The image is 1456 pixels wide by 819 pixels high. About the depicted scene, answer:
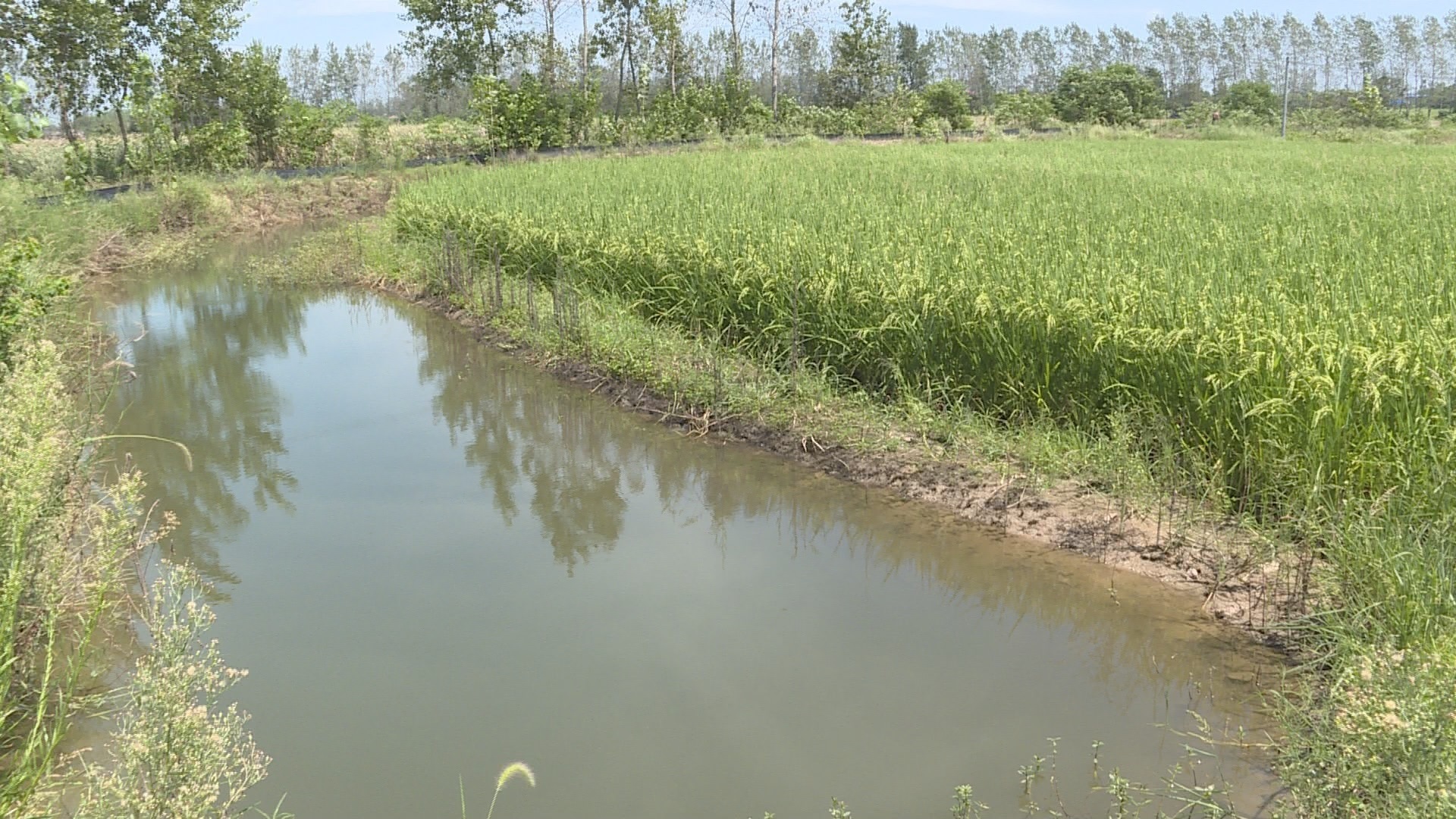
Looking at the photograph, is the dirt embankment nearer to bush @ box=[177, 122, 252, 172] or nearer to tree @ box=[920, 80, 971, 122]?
bush @ box=[177, 122, 252, 172]

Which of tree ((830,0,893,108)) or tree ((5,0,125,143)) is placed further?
tree ((830,0,893,108))

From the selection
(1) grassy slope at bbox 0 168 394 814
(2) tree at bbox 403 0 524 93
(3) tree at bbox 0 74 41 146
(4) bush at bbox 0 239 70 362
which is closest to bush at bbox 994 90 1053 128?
(2) tree at bbox 403 0 524 93

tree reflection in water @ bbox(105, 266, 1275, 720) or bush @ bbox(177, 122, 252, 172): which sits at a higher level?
bush @ bbox(177, 122, 252, 172)

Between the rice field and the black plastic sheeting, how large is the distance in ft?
22.0

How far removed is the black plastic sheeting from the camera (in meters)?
14.8

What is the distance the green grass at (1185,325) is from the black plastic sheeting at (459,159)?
7423 mm

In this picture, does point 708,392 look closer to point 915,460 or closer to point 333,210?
point 915,460

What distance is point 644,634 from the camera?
3.93 m

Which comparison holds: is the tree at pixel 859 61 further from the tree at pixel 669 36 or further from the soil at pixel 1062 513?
the soil at pixel 1062 513

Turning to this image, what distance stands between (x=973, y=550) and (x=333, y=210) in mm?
14895

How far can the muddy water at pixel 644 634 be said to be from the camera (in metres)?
3.12

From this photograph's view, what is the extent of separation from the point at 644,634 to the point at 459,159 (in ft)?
56.4

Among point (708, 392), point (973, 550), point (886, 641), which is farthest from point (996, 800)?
point (708, 392)

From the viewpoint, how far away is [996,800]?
117 inches
